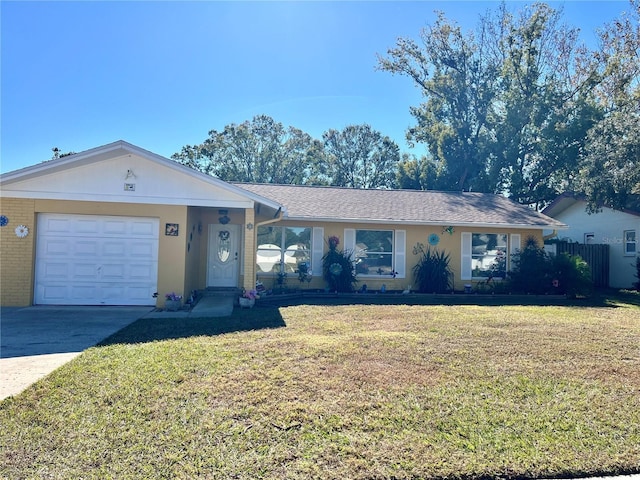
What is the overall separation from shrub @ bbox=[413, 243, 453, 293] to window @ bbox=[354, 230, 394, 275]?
93cm

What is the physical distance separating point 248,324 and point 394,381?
4.01m

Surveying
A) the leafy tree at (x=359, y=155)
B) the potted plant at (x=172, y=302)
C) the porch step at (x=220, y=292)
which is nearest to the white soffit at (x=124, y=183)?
the potted plant at (x=172, y=302)

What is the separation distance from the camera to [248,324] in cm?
798

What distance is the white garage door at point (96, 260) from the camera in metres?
9.87

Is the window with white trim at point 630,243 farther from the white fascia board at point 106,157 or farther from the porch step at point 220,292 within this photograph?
the porch step at point 220,292

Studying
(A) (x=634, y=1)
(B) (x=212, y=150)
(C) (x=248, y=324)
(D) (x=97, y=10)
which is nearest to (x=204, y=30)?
(D) (x=97, y=10)

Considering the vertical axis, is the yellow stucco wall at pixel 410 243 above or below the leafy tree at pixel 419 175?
below

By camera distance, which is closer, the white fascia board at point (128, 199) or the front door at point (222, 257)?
the white fascia board at point (128, 199)

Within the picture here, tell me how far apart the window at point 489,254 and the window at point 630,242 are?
6.63m

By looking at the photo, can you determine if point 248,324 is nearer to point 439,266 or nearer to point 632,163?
point 439,266

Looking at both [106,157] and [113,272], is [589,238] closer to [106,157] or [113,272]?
[113,272]

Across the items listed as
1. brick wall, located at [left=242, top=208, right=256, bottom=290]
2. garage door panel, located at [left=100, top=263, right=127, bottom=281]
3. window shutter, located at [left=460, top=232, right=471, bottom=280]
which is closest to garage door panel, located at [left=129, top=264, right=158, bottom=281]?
garage door panel, located at [left=100, top=263, right=127, bottom=281]

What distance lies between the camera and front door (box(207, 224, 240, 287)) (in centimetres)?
1317

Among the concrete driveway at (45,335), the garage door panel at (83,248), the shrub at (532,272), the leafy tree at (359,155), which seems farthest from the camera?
the leafy tree at (359,155)
